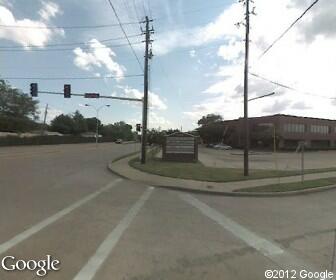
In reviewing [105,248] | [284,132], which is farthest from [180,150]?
[284,132]

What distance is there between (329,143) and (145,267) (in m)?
114

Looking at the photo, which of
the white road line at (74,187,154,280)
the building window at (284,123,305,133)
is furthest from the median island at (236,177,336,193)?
the building window at (284,123,305,133)

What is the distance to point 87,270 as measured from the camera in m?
5.65

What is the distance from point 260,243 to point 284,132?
3507 inches

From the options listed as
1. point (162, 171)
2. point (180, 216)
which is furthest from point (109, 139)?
point (180, 216)

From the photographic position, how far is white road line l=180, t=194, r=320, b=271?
6238 millimetres

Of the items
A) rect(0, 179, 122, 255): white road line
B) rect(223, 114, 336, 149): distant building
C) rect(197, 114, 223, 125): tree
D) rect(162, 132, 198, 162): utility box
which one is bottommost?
rect(0, 179, 122, 255): white road line

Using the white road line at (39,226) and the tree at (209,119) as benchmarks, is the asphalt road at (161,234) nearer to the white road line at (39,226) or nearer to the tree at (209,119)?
the white road line at (39,226)

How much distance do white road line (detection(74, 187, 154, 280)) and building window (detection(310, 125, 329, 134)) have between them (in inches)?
3924

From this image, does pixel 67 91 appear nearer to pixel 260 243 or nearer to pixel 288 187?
pixel 288 187

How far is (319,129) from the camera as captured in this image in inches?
4154

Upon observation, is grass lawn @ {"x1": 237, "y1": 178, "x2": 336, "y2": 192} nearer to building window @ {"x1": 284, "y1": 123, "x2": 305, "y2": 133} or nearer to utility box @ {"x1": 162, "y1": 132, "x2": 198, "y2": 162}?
utility box @ {"x1": 162, "y1": 132, "x2": 198, "y2": 162}

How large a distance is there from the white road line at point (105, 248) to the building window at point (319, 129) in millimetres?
99659

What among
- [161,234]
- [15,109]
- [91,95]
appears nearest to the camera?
[161,234]
